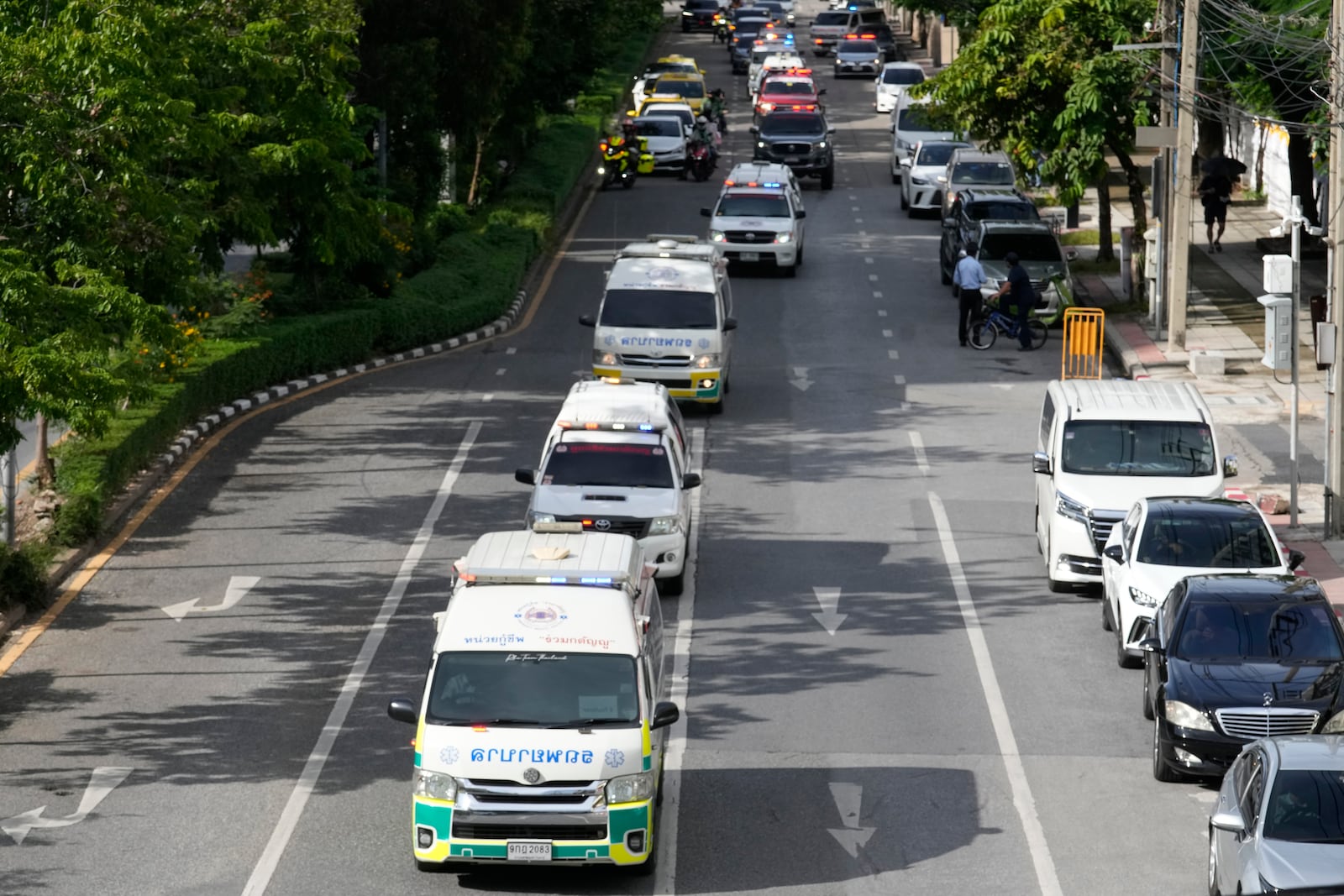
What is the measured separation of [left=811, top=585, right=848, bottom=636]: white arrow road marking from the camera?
2108cm

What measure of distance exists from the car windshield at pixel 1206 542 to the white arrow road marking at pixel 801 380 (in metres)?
13.2

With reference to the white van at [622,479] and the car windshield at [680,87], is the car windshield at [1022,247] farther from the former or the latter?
the car windshield at [680,87]

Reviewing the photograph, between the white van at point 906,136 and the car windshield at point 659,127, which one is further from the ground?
the car windshield at point 659,127

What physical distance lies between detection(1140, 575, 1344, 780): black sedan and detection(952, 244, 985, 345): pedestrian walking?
17839mm

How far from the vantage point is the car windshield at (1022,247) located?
125ft

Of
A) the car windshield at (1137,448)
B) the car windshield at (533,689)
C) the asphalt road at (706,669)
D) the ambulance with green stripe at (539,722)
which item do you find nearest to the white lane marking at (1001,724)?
the asphalt road at (706,669)

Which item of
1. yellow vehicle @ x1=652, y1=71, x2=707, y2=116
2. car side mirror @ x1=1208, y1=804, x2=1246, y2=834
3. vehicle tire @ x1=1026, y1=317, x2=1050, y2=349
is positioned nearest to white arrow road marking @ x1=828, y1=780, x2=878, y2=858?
car side mirror @ x1=1208, y1=804, x2=1246, y2=834

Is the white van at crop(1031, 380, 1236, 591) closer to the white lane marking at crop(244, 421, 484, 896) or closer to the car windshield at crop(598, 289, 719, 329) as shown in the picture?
the white lane marking at crop(244, 421, 484, 896)

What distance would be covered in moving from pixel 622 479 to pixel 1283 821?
10622 millimetres

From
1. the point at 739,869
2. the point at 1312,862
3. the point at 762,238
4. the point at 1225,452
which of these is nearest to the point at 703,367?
the point at 1225,452

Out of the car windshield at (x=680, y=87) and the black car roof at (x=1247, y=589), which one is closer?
the black car roof at (x=1247, y=589)

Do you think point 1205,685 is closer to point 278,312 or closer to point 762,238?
point 278,312

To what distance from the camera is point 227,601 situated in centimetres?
2167

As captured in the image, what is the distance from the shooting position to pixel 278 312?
35.4 meters
